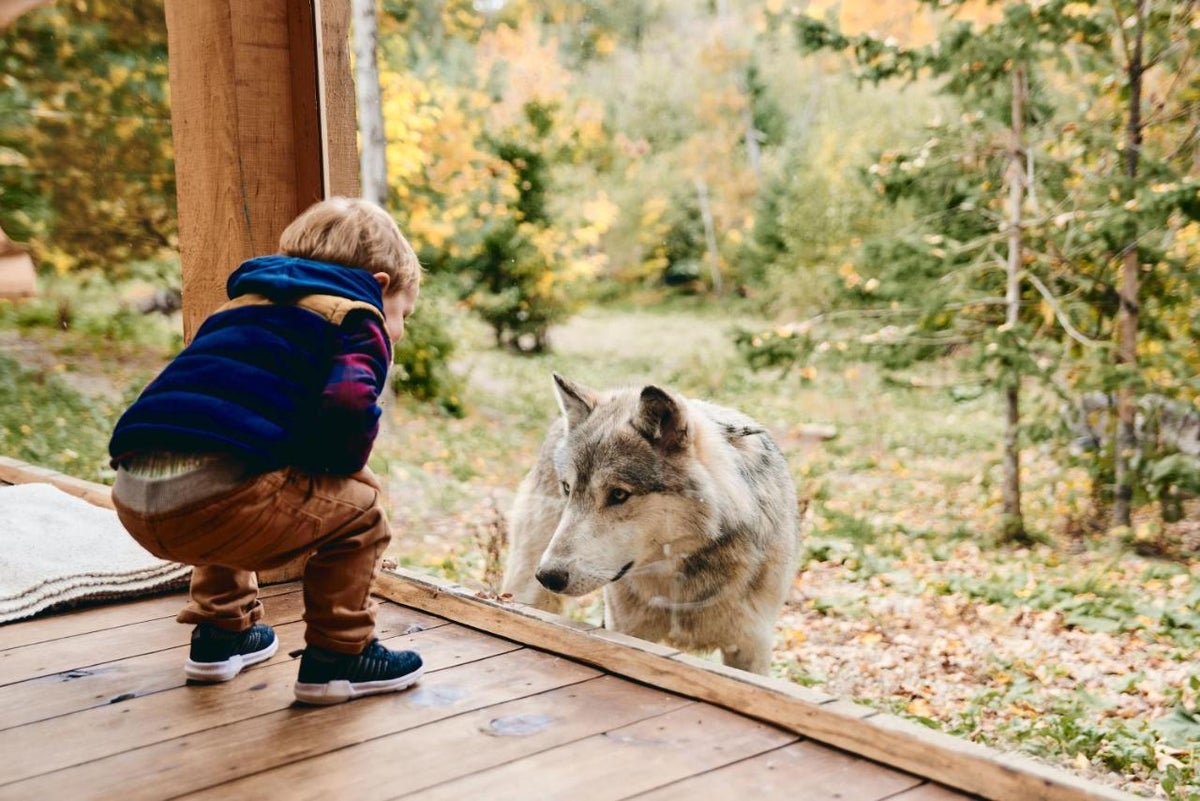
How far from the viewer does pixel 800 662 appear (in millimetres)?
3477

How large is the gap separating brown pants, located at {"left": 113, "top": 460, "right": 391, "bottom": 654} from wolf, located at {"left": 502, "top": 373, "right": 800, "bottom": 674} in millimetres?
424

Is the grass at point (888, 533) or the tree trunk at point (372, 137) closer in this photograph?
the grass at point (888, 533)

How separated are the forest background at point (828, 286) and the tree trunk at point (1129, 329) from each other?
2 cm

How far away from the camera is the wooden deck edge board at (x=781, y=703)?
1374 millimetres

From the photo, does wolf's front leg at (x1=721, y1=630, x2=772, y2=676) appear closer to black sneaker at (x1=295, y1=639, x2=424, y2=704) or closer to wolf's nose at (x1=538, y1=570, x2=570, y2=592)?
wolf's nose at (x1=538, y1=570, x2=570, y2=592)

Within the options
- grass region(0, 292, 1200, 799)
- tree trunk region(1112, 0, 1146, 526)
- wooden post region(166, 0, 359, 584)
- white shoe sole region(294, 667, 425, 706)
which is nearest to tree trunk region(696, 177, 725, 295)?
grass region(0, 292, 1200, 799)

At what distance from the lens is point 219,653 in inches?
77.2

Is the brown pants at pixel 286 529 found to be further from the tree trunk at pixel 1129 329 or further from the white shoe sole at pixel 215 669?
the tree trunk at pixel 1129 329

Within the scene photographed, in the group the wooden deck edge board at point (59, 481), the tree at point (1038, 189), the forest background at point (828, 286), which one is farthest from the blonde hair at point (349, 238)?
the tree at point (1038, 189)

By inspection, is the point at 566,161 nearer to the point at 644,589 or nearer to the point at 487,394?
the point at 487,394

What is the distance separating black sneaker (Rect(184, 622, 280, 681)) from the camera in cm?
195

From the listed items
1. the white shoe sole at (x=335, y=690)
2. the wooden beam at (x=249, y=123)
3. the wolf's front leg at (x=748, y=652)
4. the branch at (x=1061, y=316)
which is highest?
the wooden beam at (x=249, y=123)

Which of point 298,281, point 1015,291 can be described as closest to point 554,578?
point 298,281

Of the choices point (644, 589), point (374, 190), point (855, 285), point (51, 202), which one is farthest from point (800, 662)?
point (51, 202)
